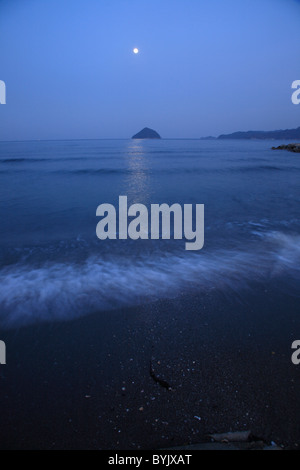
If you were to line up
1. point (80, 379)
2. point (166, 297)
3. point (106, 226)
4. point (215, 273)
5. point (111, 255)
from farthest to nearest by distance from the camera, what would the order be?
point (106, 226) → point (111, 255) → point (215, 273) → point (166, 297) → point (80, 379)

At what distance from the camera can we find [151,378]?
2123 millimetres

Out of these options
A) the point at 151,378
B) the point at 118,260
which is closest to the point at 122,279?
the point at 118,260

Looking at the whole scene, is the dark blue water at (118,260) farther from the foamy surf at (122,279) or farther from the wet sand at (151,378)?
the wet sand at (151,378)

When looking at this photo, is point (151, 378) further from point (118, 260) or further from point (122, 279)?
point (118, 260)

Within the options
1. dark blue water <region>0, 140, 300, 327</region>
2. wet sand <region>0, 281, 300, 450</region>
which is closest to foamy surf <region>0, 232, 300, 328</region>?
dark blue water <region>0, 140, 300, 327</region>

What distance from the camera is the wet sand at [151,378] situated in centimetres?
173

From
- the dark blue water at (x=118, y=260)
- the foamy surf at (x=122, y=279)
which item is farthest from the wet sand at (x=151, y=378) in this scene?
the dark blue water at (x=118, y=260)

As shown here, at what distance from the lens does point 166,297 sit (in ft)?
11.2

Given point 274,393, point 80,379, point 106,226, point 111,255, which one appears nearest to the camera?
point 274,393

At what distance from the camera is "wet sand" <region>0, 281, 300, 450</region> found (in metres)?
1.73

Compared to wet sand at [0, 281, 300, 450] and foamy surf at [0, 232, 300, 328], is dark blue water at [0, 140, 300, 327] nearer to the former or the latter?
foamy surf at [0, 232, 300, 328]
